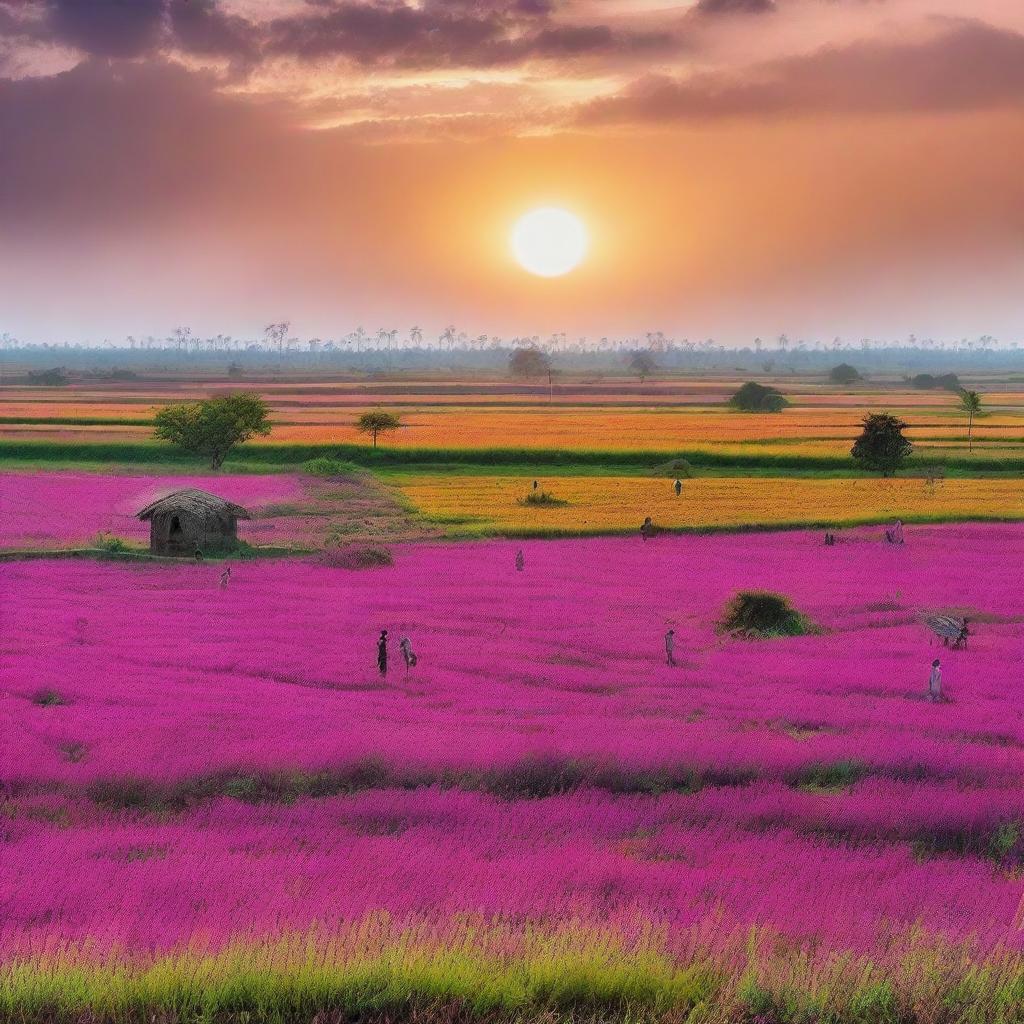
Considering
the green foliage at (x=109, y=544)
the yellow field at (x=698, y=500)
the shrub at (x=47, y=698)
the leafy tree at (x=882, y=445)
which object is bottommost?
the shrub at (x=47, y=698)

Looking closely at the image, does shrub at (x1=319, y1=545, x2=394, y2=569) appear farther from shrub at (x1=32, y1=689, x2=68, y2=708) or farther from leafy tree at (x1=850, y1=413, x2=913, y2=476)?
leafy tree at (x1=850, y1=413, x2=913, y2=476)

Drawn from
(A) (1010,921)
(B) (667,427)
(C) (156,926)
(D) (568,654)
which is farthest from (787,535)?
(B) (667,427)

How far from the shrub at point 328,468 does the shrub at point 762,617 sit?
147 ft

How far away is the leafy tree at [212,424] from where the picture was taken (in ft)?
241

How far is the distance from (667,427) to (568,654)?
80.0 m

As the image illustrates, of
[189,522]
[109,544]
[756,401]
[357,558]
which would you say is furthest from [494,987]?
[756,401]

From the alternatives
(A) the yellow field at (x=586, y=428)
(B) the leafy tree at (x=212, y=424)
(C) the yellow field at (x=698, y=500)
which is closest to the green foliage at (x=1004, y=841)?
(C) the yellow field at (x=698, y=500)

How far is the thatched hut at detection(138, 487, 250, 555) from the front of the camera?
43.5 meters

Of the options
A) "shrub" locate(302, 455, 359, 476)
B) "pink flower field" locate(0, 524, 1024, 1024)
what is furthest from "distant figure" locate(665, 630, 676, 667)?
"shrub" locate(302, 455, 359, 476)

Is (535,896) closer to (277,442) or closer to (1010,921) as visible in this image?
(1010,921)

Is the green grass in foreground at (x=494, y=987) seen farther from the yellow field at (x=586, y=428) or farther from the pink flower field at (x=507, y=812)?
the yellow field at (x=586, y=428)

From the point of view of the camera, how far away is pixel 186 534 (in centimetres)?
4362

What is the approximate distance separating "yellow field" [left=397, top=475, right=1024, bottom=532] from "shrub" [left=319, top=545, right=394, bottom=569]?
29.1 feet

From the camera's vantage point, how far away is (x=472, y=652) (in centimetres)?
2636
